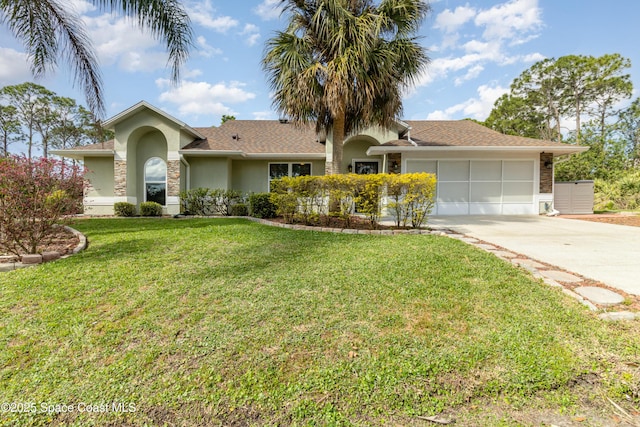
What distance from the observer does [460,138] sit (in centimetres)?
1266

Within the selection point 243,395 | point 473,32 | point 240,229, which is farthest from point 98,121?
point 473,32

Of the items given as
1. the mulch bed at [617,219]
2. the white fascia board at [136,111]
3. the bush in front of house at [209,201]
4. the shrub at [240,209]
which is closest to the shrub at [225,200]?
the bush in front of house at [209,201]

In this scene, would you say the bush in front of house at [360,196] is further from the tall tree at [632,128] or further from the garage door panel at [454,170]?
the tall tree at [632,128]

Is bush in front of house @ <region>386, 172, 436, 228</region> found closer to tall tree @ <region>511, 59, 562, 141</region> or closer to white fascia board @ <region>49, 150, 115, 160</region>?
white fascia board @ <region>49, 150, 115, 160</region>

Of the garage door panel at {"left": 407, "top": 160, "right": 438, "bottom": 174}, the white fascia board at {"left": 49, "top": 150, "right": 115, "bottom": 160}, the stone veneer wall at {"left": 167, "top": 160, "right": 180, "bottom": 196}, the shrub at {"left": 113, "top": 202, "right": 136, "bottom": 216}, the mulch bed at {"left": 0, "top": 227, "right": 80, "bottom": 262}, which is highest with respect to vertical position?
the white fascia board at {"left": 49, "top": 150, "right": 115, "bottom": 160}

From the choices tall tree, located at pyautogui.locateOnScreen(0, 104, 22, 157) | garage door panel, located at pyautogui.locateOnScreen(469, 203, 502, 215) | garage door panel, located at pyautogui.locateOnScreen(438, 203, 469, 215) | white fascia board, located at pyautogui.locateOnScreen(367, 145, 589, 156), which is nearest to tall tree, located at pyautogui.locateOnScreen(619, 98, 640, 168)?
white fascia board, located at pyautogui.locateOnScreen(367, 145, 589, 156)

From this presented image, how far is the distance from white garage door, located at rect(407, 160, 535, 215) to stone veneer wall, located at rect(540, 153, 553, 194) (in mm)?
378

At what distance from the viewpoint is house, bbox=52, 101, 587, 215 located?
1208cm

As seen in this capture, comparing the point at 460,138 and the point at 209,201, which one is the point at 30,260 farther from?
the point at 460,138

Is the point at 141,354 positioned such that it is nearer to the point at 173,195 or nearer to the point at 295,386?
the point at 295,386

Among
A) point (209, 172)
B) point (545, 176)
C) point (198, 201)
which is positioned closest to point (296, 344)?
point (198, 201)

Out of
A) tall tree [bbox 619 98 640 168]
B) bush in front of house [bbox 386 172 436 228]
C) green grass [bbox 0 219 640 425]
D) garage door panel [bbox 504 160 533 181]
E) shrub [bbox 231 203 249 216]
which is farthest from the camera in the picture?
tall tree [bbox 619 98 640 168]

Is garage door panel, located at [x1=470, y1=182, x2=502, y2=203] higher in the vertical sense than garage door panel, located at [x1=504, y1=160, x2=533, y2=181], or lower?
lower

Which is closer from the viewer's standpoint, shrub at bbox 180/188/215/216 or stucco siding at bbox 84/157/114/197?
shrub at bbox 180/188/215/216
